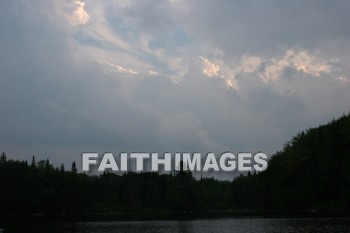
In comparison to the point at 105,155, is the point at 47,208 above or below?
below

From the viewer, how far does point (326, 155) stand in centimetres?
11762

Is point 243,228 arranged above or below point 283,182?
below

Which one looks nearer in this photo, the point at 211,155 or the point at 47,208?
the point at 211,155

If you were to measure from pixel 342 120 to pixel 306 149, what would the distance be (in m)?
15.7

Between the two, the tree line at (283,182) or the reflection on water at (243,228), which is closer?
the reflection on water at (243,228)

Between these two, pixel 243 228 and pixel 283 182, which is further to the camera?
pixel 283 182

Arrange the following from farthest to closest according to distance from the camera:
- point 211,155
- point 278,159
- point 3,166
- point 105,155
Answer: point 3,166 < point 278,159 < point 211,155 < point 105,155

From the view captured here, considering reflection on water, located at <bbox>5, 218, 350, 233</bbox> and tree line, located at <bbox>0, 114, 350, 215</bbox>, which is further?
tree line, located at <bbox>0, 114, 350, 215</bbox>

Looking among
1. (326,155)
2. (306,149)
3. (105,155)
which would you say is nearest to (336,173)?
(326,155)

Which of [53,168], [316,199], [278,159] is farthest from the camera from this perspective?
[53,168]

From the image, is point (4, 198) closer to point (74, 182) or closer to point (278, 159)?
point (74, 182)

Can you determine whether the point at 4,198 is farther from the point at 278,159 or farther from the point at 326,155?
the point at 326,155

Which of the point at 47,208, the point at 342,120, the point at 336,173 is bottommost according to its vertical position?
the point at 47,208

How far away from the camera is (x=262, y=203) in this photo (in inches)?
6516
